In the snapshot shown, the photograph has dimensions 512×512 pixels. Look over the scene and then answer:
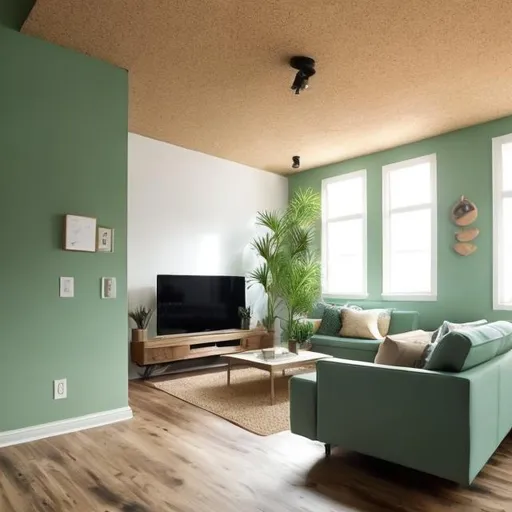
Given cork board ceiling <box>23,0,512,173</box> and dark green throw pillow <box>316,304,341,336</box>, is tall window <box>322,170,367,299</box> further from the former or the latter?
cork board ceiling <box>23,0,512,173</box>

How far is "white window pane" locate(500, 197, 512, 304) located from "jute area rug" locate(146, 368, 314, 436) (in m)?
2.28

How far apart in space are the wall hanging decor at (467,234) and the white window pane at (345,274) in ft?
4.64

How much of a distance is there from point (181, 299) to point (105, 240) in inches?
77.0

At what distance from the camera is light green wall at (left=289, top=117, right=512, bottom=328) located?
474 cm

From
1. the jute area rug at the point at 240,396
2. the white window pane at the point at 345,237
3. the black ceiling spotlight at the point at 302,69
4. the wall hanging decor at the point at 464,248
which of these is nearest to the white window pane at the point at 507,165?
the wall hanging decor at the point at 464,248

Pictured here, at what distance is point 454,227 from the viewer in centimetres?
503

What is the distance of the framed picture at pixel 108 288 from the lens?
3.38 metres

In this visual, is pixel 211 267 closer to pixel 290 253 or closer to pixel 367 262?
pixel 290 253

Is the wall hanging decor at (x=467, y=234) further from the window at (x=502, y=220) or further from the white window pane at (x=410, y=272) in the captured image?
the white window pane at (x=410, y=272)

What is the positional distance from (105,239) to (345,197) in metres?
3.89

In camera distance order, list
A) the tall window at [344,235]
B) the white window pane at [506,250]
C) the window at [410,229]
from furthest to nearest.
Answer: the tall window at [344,235] < the window at [410,229] < the white window pane at [506,250]

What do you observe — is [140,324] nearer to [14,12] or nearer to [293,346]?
[293,346]

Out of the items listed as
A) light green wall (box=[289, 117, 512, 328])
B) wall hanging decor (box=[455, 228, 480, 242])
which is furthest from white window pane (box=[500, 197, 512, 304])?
wall hanging decor (box=[455, 228, 480, 242])

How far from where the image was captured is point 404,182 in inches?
222
